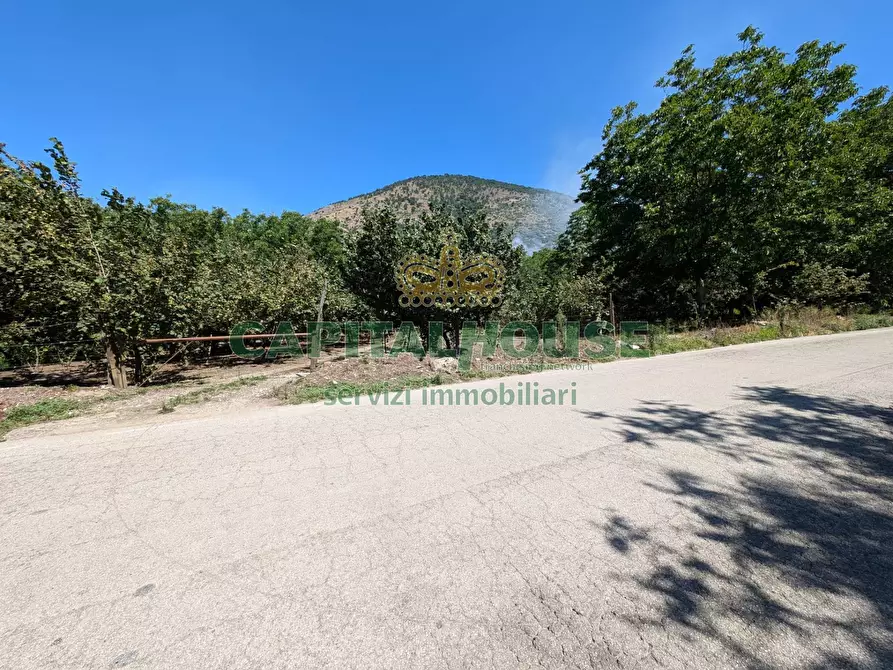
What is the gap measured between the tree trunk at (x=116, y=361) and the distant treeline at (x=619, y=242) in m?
0.05

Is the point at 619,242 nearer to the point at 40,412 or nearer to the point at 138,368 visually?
the point at 138,368

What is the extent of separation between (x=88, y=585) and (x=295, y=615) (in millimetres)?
1326

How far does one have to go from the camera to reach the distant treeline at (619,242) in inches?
263

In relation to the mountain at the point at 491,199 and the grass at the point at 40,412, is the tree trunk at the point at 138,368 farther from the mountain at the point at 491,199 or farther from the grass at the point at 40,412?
the mountain at the point at 491,199

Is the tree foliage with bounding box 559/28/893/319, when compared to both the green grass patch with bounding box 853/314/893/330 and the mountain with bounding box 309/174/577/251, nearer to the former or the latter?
the green grass patch with bounding box 853/314/893/330

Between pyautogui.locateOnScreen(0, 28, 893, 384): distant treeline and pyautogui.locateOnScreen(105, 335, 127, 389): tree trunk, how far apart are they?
5 cm

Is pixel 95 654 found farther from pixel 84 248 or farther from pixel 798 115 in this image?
pixel 798 115

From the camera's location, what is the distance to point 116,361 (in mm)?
7008

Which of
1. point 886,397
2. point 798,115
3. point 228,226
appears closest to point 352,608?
point 886,397

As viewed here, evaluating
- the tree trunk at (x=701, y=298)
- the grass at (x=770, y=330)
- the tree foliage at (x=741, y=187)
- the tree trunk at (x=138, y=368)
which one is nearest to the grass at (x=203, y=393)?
the tree trunk at (x=138, y=368)

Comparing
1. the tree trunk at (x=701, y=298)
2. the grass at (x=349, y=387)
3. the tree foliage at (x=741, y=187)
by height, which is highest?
the tree foliage at (x=741, y=187)

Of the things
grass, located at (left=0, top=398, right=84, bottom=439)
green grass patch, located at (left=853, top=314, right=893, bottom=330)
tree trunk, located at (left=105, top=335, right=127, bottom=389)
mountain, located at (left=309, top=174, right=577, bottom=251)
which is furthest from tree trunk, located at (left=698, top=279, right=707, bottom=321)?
mountain, located at (left=309, top=174, right=577, bottom=251)

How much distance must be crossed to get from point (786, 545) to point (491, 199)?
10162 cm

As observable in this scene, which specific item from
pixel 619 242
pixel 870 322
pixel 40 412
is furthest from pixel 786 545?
pixel 870 322
